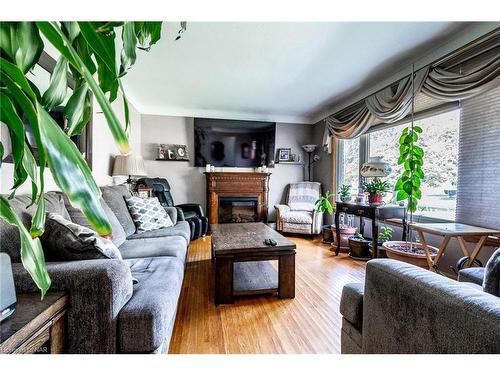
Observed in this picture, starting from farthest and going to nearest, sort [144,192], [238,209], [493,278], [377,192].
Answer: [238,209] → [144,192] → [377,192] → [493,278]

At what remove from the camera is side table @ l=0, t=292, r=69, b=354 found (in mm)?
617

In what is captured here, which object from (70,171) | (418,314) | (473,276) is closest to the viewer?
(70,171)

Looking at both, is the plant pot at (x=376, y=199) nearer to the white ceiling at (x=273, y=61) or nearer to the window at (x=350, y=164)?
the window at (x=350, y=164)

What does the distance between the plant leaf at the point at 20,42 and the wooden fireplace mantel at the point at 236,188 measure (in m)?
3.87

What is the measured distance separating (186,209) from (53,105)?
333 cm

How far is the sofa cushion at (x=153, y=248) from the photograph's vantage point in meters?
1.71

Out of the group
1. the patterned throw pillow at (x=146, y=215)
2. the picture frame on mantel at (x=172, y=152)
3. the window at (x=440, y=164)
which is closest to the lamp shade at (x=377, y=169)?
the window at (x=440, y=164)

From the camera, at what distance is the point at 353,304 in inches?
40.1

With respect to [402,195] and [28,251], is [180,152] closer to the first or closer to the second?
[402,195]

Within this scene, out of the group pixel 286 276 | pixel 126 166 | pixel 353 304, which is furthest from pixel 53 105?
pixel 126 166

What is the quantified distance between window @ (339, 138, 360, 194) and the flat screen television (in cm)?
137
